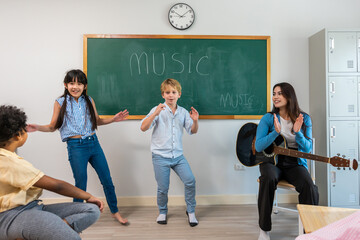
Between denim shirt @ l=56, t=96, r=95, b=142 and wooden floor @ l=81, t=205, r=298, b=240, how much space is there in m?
0.86

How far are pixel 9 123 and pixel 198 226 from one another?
1762 millimetres

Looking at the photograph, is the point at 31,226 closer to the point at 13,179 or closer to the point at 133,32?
the point at 13,179

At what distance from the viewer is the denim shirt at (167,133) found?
8.21 feet

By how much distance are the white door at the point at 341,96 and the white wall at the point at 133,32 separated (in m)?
0.34

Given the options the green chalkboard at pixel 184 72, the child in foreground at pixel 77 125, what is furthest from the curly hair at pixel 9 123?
the green chalkboard at pixel 184 72

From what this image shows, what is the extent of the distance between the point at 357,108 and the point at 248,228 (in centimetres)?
167

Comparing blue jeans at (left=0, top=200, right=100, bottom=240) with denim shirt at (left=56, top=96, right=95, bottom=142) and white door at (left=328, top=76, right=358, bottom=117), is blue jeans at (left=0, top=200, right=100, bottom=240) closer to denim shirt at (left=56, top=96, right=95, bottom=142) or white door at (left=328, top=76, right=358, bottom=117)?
denim shirt at (left=56, top=96, right=95, bottom=142)

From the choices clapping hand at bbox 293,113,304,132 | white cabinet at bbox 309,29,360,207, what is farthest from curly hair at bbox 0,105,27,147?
white cabinet at bbox 309,29,360,207

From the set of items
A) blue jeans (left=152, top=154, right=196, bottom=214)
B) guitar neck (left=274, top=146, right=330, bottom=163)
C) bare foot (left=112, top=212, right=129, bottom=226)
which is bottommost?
bare foot (left=112, top=212, right=129, bottom=226)

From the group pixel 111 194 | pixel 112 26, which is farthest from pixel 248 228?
pixel 112 26

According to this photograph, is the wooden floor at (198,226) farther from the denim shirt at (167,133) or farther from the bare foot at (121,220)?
the denim shirt at (167,133)

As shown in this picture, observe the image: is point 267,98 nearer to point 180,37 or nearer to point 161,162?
point 180,37

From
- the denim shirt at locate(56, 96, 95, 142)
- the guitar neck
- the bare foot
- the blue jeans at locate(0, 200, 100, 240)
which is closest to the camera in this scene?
the blue jeans at locate(0, 200, 100, 240)

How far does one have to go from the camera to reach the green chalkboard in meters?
2.94
